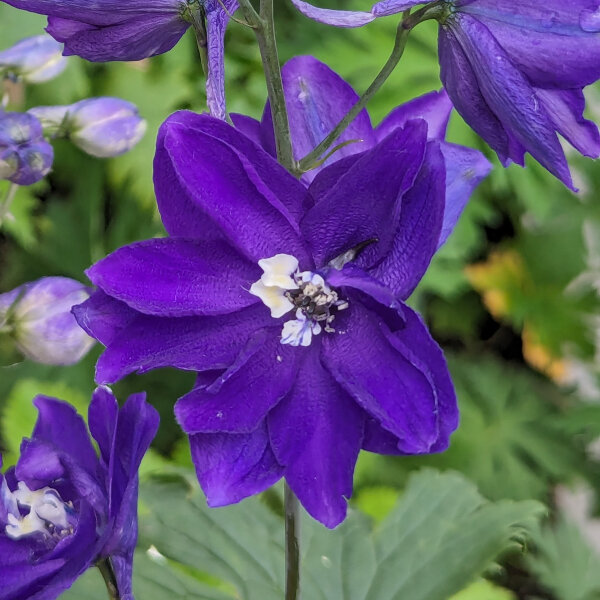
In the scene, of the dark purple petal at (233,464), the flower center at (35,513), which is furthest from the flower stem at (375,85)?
the flower center at (35,513)

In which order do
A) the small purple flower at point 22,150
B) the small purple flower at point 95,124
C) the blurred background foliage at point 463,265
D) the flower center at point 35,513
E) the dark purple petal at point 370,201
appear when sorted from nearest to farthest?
the dark purple petal at point 370,201 → the flower center at point 35,513 → the small purple flower at point 22,150 → the small purple flower at point 95,124 → the blurred background foliage at point 463,265

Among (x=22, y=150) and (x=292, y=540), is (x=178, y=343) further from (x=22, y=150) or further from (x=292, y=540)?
(x=22, y=150)

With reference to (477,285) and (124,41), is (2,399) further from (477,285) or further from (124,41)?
(124,41)

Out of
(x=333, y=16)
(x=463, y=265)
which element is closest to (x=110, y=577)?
(x=333, y=16)

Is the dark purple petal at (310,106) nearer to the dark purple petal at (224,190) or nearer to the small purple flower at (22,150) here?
the dark purple petal at (224,190)

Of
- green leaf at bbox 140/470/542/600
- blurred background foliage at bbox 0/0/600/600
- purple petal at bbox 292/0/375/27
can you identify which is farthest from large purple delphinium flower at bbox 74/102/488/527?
blurred background foliage at bbox 0/0/600/600

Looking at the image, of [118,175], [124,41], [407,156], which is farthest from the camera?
[118,175]

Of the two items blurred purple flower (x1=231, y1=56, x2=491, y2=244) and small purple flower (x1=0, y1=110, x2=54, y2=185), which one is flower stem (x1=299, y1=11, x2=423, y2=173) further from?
small purple flower (x1=0, y1=110, x2=54, y2=185)

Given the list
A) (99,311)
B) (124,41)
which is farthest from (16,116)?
(99,311)
